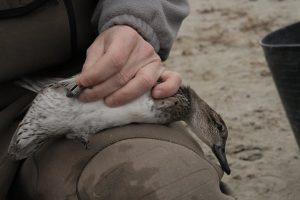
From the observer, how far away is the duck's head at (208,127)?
2455 millimetres

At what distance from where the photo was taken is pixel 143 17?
2195mm

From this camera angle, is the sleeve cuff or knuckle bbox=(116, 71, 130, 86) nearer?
knuckle bbox=(116, 71, 130, 86)

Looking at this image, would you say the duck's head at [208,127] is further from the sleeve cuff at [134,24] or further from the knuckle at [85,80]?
the knuckle at [85,80]

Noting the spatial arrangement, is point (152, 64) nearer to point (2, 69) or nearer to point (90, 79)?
point (90, 79)

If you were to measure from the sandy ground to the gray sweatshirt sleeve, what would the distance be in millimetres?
1271

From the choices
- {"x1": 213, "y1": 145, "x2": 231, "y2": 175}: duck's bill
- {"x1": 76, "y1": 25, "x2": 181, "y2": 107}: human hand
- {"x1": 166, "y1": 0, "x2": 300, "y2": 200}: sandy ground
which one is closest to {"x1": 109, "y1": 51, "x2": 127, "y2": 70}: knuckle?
{"x1": 76, "y1": 25, "x2": 181, "y2": 107}: human hand

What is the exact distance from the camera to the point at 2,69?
83.7 inches

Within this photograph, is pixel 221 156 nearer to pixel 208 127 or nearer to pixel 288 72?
pixel 208 127

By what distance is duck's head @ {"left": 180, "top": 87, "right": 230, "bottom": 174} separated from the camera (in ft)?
8.05

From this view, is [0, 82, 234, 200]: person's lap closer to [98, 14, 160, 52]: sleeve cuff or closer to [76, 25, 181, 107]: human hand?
[76, 25, 181, 107]: human hand

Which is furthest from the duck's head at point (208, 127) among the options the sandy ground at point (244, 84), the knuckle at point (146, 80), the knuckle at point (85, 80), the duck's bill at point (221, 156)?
the sandy ground at point (244, 84)

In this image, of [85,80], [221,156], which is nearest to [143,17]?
[85,80]

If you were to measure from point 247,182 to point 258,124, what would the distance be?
2.30ft

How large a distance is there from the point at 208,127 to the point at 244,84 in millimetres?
2191
